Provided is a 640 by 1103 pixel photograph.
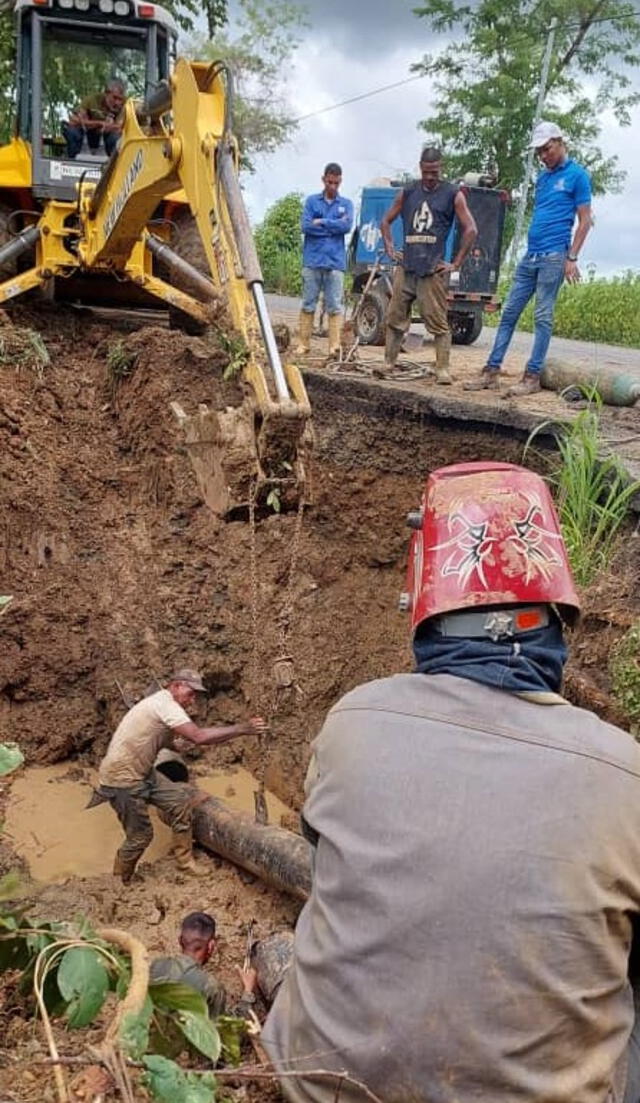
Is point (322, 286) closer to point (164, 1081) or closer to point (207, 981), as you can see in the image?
point (207, 981)

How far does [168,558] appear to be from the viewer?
251 inches

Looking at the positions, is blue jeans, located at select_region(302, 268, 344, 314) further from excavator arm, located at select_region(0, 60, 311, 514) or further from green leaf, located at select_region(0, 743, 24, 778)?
green leaf, located at select_region(0, 743, 24, 778)

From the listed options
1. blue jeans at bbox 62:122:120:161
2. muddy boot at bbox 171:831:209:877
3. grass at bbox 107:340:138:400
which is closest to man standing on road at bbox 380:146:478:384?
grass at bbox 107:340:138:400

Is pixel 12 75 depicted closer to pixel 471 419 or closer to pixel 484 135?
pixel 471 419

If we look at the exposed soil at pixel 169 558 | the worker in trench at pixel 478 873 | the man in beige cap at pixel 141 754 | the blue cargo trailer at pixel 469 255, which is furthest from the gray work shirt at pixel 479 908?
the blue cargo trailer at pixel 469 255

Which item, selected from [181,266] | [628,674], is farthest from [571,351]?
[628,674]

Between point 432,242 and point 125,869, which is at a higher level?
point 432,242

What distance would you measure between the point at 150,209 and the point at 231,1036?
15.0 ft

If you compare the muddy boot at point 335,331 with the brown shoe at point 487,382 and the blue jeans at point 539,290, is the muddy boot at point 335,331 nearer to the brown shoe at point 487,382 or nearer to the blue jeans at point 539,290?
the brown shoe at point 487,382

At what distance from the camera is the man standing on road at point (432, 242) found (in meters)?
7.50

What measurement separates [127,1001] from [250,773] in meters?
4.50

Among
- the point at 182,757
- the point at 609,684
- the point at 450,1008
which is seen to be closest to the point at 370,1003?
the point at 450,1008

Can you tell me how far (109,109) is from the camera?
7.51m

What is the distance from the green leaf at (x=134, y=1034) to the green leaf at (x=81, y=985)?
0.30 ft
